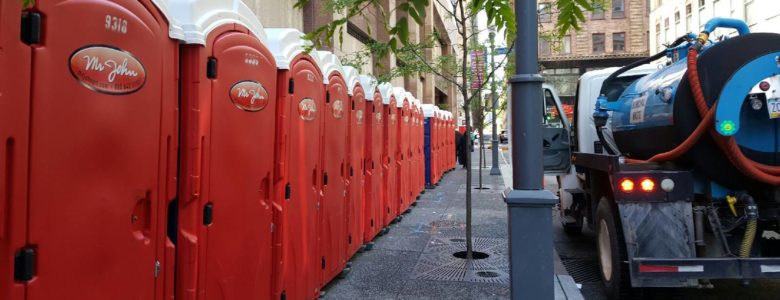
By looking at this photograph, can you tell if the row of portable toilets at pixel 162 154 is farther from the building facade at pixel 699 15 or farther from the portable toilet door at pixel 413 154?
the building facade at pixel 699 15

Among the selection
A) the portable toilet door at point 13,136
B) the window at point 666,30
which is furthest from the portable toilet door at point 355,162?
the window at point 666,30

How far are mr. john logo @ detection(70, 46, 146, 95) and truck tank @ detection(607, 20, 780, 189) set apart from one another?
3.99 m

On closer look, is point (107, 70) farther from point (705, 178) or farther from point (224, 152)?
point (705, 178)

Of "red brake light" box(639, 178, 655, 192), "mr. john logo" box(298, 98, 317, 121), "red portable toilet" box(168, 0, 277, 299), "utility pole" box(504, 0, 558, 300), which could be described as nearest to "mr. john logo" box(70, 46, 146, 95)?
"red portable toilet" box(168, 0, 277, 299)

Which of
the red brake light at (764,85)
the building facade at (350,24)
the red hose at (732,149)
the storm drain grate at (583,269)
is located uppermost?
the building facade at (350,24)

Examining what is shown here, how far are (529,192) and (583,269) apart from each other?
4.15 m

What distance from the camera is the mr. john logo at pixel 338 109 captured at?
5.83m

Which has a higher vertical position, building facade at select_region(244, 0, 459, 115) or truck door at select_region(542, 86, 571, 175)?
building facade at select_region(244, 0, 459, 115)

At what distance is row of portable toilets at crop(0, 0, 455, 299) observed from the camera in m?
2.04

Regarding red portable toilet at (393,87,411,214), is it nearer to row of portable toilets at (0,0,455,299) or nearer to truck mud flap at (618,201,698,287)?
row of portable toilets at (0,0,455,299)

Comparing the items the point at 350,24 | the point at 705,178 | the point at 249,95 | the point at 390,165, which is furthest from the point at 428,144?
the point at 249,95

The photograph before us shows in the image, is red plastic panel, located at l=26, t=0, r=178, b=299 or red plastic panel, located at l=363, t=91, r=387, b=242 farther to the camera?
red plastic panel, located at l=363, t=91, r=387, b=242

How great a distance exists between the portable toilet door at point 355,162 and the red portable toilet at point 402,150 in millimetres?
2556

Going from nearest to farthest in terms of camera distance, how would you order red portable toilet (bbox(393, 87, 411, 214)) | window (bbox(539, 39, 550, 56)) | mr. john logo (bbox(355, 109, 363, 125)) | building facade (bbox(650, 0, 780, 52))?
1. mr. john logo (bbox(355, 109, 363, 125))
2. window (bbox(539, 39, 550, 56))
3. red portable toilet (bbox(393, 87, 411, 214))
4. building facade (bbox(650, 0, 780, 52))
